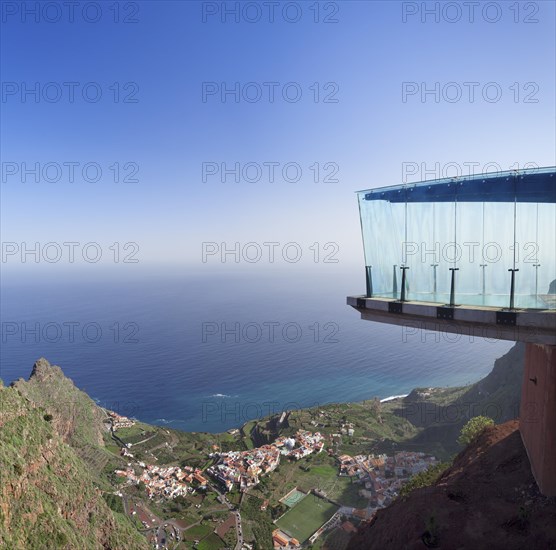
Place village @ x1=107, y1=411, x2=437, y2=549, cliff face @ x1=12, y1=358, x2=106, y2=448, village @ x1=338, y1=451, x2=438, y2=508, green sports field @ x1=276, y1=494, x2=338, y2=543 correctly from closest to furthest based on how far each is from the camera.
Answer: green sports field @ x1=276, y1=494, x2=338, y2=543
village @ x1=107, y1=411, x2=437, y2=549
village @ x1=338, y1=451, x2=438, y2=508
cliff face @ x1=12, y1=358, x2=106, y2=448

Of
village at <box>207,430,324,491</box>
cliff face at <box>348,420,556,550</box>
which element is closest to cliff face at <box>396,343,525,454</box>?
village at <box>207,430,324,491</box>

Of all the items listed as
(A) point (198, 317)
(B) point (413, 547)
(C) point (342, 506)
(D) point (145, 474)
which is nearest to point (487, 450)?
(B) point (413, 547)

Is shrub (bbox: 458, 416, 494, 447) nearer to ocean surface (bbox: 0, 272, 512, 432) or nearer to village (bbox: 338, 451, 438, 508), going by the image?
village (bbox: 338, 451, 438, 508)

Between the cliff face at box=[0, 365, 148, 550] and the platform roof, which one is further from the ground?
the platform roof

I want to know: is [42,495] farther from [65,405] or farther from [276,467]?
[65,405]

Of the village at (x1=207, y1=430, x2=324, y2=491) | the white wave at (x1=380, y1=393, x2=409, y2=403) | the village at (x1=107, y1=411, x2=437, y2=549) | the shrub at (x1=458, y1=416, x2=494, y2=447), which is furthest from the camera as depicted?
the white wave at (x1=380, y1=393, x2=409, y2=403)

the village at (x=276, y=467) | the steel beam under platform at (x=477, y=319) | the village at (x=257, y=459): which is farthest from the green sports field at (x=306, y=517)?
the steel beam under platform at (x=477, y=319)

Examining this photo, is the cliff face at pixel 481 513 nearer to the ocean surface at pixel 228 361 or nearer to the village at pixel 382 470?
the village at pixel 382 470

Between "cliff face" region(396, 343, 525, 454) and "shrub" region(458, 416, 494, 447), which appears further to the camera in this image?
"cliff face" region(396, 343, 525, 454)

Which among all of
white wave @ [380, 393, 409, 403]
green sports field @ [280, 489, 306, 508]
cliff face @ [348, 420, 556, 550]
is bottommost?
white wave @ [380, 393, 409, 403]
